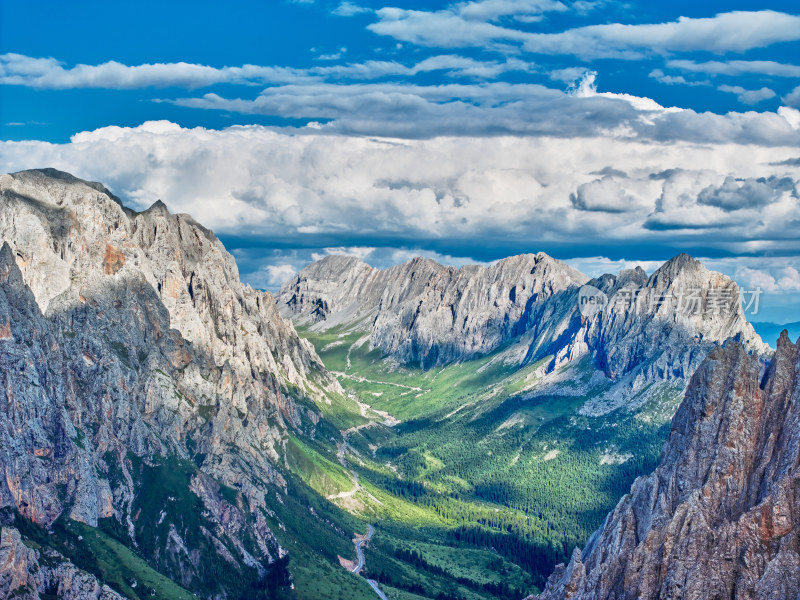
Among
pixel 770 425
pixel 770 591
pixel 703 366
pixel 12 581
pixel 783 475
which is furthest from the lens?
pixel 12 581

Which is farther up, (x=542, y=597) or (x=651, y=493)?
(x=651, y=493)

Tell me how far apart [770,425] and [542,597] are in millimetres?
51273

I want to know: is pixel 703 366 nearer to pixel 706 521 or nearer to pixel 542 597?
pixel 706 521

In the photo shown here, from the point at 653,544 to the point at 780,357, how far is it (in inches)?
1473

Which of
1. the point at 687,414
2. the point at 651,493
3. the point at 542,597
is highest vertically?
the point at 687,414

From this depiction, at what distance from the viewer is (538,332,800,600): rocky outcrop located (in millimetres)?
131625

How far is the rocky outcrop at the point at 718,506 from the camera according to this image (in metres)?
132

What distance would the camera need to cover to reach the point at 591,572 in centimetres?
15150

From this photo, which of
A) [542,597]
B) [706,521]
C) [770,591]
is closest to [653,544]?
[706,521]

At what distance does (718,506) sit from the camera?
143 meters

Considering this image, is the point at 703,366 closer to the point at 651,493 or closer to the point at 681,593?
the point at 651,493

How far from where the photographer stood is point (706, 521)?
13900cm

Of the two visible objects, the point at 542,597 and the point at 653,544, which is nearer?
the point at 653,544

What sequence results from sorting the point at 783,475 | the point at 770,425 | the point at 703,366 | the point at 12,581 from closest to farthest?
the point at 783,475
the point at 770,425
the point at 703,366
the point at 12,581
